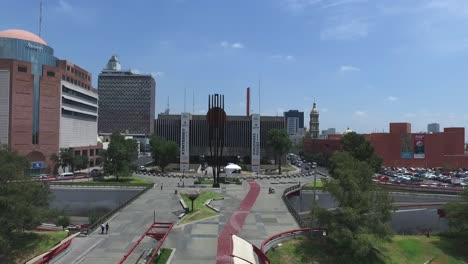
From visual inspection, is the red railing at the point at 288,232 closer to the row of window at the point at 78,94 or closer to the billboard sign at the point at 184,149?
the billboard sign at the point at 184,149

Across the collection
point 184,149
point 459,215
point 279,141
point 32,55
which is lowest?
point 459,215

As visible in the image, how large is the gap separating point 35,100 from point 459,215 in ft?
290

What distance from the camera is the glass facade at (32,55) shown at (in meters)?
95.4

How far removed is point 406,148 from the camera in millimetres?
122375

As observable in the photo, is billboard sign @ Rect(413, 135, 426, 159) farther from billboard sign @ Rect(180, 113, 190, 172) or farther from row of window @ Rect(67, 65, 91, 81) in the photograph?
row of window @ Rect(67, 65, 91, 81)

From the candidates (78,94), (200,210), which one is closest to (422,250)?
(200,210)

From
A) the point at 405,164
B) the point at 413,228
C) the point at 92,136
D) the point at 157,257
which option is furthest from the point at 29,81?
the point at 405,164

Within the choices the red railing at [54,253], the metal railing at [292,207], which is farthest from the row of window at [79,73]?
the red railing at [54,253]

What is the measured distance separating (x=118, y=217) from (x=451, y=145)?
354ft

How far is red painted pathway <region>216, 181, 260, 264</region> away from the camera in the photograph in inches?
1247

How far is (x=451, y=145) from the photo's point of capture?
12188cm

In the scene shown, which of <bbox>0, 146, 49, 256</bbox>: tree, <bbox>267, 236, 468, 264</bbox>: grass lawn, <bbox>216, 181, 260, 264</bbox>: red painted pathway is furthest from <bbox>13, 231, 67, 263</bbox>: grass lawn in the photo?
<bbox>267, 236, 468, 264</bbox>: grass lawn

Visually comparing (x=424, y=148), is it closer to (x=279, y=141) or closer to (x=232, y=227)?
(x=279, y=141)

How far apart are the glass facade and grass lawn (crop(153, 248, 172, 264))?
7329 cm
